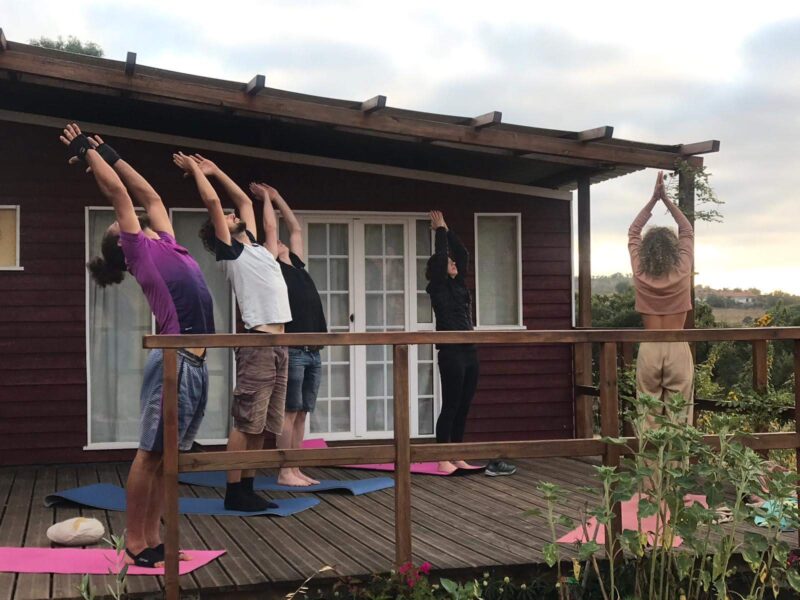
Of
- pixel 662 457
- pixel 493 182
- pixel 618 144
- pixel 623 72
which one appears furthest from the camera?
pixel 623 72

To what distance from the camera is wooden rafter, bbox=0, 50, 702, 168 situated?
5297 mm

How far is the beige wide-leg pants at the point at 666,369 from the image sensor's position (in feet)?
16.4

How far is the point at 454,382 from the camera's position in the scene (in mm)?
5871

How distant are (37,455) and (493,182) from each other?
3984 millimetres

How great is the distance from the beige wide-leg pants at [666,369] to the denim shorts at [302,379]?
1921 millimetres

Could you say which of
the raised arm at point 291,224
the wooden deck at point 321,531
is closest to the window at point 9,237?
the wooden deck at point 321,531

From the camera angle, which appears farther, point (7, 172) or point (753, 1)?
point (7, 172)

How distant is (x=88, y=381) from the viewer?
21.7 ft

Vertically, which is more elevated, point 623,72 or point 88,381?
point 623,72

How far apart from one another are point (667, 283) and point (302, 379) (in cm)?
218

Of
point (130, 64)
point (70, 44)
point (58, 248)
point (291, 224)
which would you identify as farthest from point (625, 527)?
point (70, 44)

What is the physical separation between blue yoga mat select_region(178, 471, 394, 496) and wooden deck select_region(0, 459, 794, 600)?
0.34ft

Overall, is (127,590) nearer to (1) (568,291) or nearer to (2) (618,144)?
(2) (618,144)

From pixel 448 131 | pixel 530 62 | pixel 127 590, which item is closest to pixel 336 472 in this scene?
pixel 448 131
